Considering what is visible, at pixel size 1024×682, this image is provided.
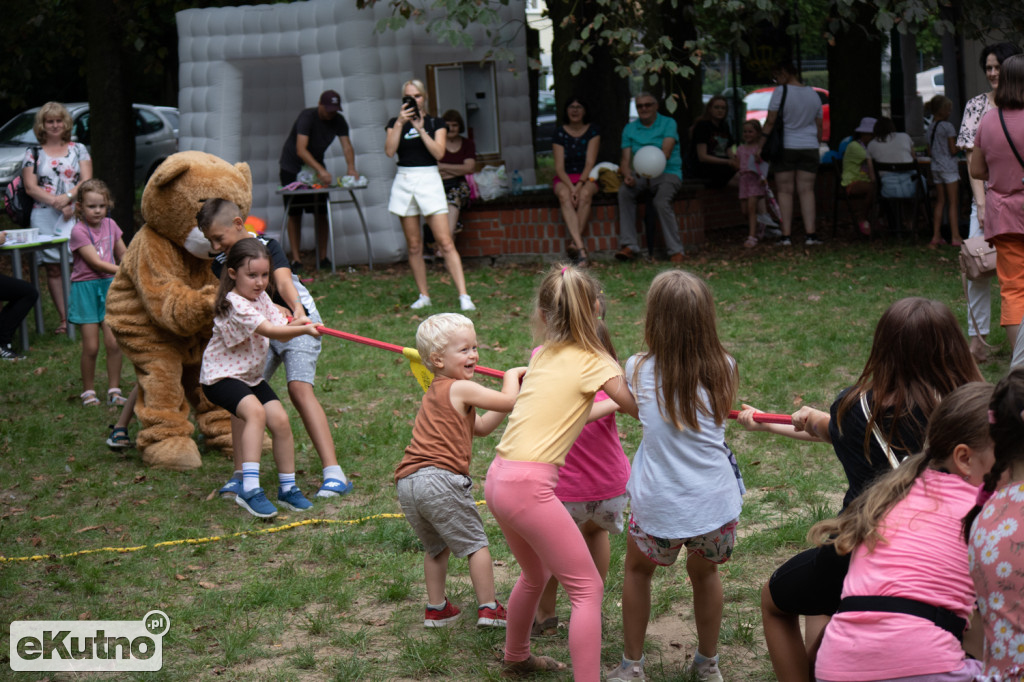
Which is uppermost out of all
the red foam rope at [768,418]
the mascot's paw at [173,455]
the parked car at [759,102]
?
the parked car at [759,102]

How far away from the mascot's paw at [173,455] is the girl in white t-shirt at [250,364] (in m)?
0.85

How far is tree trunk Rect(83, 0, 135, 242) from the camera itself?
1359 cm

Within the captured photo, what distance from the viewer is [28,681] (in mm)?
3943

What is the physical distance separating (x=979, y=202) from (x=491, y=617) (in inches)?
190

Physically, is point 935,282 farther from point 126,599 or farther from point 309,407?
point 126,599

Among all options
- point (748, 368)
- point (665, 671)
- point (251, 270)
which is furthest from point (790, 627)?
point (748, 368)

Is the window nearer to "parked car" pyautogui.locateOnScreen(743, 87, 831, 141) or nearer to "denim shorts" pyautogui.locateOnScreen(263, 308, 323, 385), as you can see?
"denim shorts" pyautogui.locateOnScreen(263, 308, 323, 385)

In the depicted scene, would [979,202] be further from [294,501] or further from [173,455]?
[173,455]

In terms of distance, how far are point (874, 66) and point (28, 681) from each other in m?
14.2

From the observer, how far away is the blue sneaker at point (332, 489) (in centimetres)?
596

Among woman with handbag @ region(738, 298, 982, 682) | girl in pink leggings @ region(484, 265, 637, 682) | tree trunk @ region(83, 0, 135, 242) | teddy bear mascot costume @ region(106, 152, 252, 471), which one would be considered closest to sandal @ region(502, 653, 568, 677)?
girl in pink leggings @ region(484, 265, 637, 682)

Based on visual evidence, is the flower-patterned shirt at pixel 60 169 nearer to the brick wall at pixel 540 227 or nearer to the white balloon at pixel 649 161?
the brick wall at pixel 540 227

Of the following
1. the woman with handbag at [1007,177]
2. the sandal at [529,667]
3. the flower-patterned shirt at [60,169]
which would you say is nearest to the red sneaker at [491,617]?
the sandal at [529,667]

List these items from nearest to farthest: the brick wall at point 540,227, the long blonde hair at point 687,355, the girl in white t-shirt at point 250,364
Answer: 1. the long blonde hair at point 687,355
2. the girl in white t-shirt at point 250,364
3. the brick wall at point 540,227
